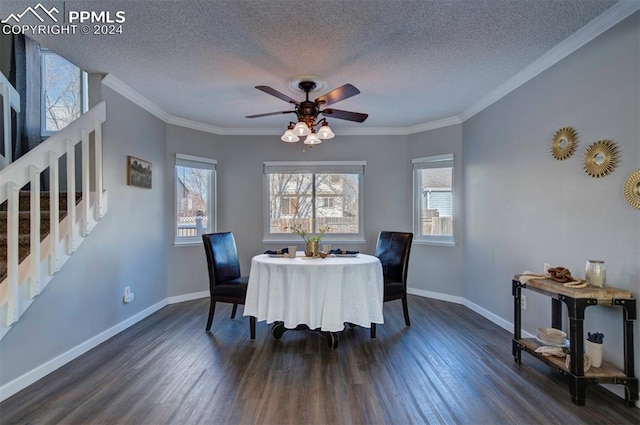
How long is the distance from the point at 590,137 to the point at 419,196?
2382 mm

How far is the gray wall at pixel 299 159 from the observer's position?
4660 mm

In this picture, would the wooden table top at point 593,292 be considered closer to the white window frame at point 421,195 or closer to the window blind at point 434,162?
the white window frame at point 421,195

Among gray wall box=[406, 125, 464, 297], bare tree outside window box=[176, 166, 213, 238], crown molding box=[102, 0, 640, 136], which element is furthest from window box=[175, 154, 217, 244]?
gray wall box=[406, 125, 464, 297]

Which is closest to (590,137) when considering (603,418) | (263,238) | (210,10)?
(603,418)

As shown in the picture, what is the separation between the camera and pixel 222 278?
3.23 meters

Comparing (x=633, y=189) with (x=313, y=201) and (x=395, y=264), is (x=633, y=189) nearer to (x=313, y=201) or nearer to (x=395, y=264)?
(x=395, y=264)

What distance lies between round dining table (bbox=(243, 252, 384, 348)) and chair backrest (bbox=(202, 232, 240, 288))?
563 mm

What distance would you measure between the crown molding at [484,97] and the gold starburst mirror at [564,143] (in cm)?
60

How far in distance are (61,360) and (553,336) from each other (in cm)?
371

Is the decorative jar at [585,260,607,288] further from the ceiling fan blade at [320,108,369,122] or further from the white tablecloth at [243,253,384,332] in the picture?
the ceiling fan blade at [320,108,369,122]

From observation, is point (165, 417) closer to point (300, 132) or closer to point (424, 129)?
point (300, 132)

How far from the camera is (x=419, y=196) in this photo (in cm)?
457

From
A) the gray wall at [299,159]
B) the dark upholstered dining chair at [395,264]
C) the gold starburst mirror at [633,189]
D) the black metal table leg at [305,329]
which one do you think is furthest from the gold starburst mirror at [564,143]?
the black metal table leg at [305,329]

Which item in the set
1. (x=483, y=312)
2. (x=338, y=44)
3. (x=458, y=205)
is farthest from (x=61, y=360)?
(x=458, y=205)
